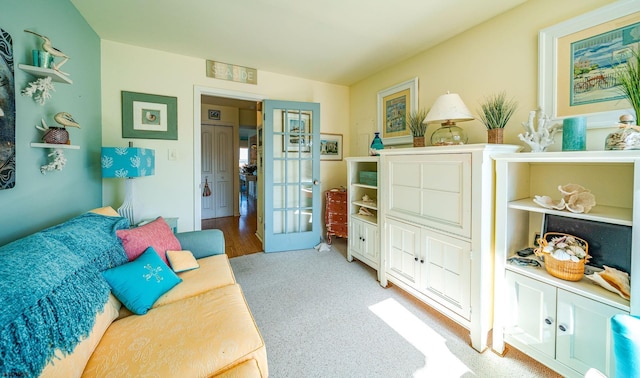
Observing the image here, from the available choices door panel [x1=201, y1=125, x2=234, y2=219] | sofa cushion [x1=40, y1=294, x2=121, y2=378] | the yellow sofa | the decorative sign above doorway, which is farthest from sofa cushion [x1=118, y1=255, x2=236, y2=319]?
door panel [x1=201, y1=125, x2=234, y2=219]

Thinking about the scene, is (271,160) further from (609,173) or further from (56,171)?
(609,173)

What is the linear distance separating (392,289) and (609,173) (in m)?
1.72

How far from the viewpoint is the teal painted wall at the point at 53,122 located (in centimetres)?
135

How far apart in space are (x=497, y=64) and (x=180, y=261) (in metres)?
2.90

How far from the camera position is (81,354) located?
921 mm

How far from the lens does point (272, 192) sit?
10.9 ft

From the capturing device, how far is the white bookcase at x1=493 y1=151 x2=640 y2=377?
1.16 metres

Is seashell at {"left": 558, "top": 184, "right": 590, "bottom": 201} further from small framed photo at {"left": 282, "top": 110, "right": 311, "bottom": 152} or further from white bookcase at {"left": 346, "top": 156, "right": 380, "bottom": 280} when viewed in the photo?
small framed photo at {"left": 282, "top": 110, "right": 311, "bottom": 152}

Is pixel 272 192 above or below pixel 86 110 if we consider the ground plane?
below

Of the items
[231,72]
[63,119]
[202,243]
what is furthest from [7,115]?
[231,72]

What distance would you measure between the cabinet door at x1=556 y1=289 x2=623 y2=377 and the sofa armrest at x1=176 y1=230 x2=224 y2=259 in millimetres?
2303

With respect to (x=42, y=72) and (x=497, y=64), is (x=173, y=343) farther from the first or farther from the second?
(x=497, y=64)

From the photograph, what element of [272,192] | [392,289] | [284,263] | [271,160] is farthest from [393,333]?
[271,160]

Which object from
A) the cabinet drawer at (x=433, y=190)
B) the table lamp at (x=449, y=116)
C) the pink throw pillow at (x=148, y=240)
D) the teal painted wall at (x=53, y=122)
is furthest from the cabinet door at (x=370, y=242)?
the teal painted wall at (x=53, y=122)
